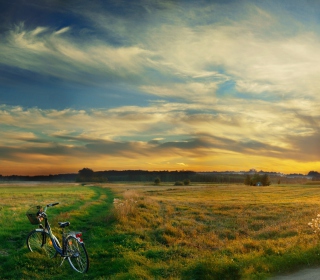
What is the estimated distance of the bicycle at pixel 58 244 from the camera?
14130mm

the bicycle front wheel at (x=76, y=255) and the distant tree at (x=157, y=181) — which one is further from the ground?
the distant tree at (x=157, y=181)

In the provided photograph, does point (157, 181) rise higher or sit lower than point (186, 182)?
higher

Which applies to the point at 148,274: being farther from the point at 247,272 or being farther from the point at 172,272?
the point at 247,272

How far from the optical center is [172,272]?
13242mm

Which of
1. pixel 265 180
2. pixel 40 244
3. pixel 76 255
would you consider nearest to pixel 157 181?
pixel 265 180

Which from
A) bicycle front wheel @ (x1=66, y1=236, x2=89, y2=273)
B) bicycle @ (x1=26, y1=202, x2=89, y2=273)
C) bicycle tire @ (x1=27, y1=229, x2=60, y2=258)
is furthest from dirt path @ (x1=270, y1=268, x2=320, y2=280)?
bicycle tire @ (x1=27, y1=229, x2=60, y2=258)

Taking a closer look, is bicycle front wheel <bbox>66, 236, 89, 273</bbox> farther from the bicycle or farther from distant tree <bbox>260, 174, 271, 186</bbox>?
distant tree <bbox>260, 174, 271, 186</bbox>

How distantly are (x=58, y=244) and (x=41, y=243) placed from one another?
1522 millimetres

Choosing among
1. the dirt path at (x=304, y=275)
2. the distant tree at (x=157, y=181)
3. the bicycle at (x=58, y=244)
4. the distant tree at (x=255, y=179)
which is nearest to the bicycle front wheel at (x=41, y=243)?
the bicycle at (x=58, y=244)

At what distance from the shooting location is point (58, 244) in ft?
49.9

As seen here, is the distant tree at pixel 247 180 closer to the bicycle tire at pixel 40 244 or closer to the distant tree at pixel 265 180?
the distant tree at pixel 265 180

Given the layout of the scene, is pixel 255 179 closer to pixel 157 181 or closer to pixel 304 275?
pixel 157 181

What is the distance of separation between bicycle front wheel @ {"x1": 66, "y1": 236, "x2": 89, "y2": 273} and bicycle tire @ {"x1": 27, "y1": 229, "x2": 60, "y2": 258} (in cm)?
159

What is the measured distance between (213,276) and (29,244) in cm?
790
